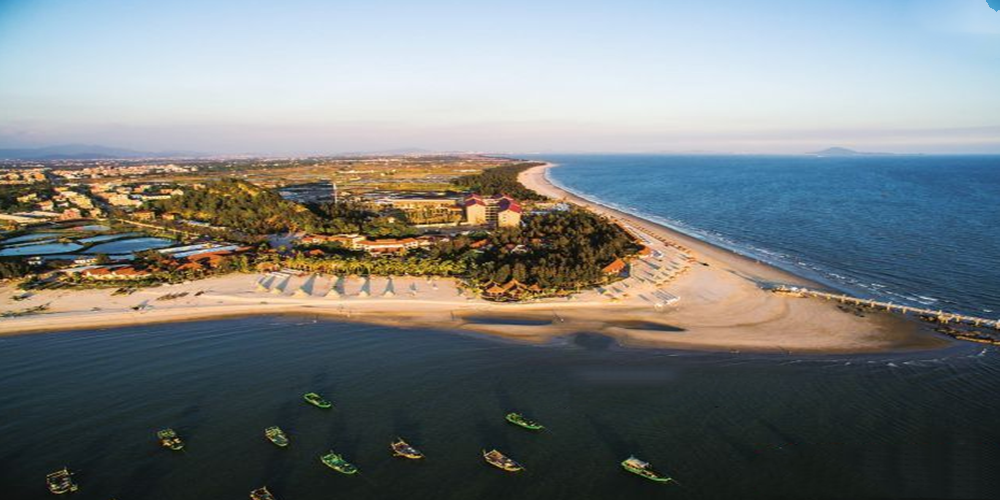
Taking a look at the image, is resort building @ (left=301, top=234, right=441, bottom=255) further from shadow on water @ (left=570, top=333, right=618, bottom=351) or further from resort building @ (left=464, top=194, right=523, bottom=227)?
shadow on water @ (left=570, top=333, right=618, bottom=351)

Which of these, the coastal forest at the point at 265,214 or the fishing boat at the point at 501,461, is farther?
the coastal forest at the point at 265,214

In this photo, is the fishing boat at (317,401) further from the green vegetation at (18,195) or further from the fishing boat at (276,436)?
the green vegetation at (18,195)

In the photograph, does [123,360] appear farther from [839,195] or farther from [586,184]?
[586,184]

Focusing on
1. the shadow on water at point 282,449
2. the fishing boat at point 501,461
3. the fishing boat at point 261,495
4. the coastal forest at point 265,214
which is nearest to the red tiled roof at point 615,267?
the fishing boat at point 501,461

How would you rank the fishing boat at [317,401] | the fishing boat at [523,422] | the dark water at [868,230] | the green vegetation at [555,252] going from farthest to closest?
the dark water at [868,230] → the green vegetation at [555,252] → the fishing boat at [317,401] → the fishing boat at [523,422]

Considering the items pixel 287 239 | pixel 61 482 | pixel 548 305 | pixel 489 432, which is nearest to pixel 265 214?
pixel 287 239

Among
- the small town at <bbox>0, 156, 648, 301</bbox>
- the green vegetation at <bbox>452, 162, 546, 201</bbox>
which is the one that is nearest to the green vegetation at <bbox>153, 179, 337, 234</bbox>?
the small town at <bbox>0, 156, 648, 301</bbox>
